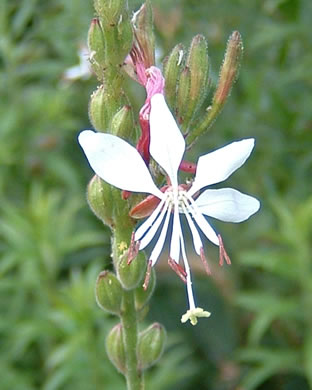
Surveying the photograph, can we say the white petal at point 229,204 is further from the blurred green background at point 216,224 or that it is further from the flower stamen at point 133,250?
the blurred green background at point 216,224

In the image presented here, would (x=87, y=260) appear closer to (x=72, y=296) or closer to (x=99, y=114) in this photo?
(x=72, y=296)

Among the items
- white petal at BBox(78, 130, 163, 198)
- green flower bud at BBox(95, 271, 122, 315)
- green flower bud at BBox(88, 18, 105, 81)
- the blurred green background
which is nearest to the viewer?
white petal at BBox(78, 130, 163, 198)

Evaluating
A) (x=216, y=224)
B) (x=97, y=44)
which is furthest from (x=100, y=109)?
(x=216, y=224)

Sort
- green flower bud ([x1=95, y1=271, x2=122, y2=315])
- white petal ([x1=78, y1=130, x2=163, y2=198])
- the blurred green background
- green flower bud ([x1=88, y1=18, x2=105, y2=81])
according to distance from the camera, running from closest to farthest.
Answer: white petal ([x1=78, y1=130, x2=163, y2=198]) < green flower bud ([x1=88, y1=18, x2=105, y2=81]) < green flower bud ([x1=95, y1=271, x2=122, y2=315]) < the blurred green background

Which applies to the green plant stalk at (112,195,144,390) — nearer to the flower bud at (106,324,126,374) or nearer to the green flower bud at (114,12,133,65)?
the flower bud at (106,324,126,374)

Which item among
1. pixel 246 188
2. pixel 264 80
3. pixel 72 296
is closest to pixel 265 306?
pixel 72 296

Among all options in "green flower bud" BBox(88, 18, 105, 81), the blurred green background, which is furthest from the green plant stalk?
the blurred green background
